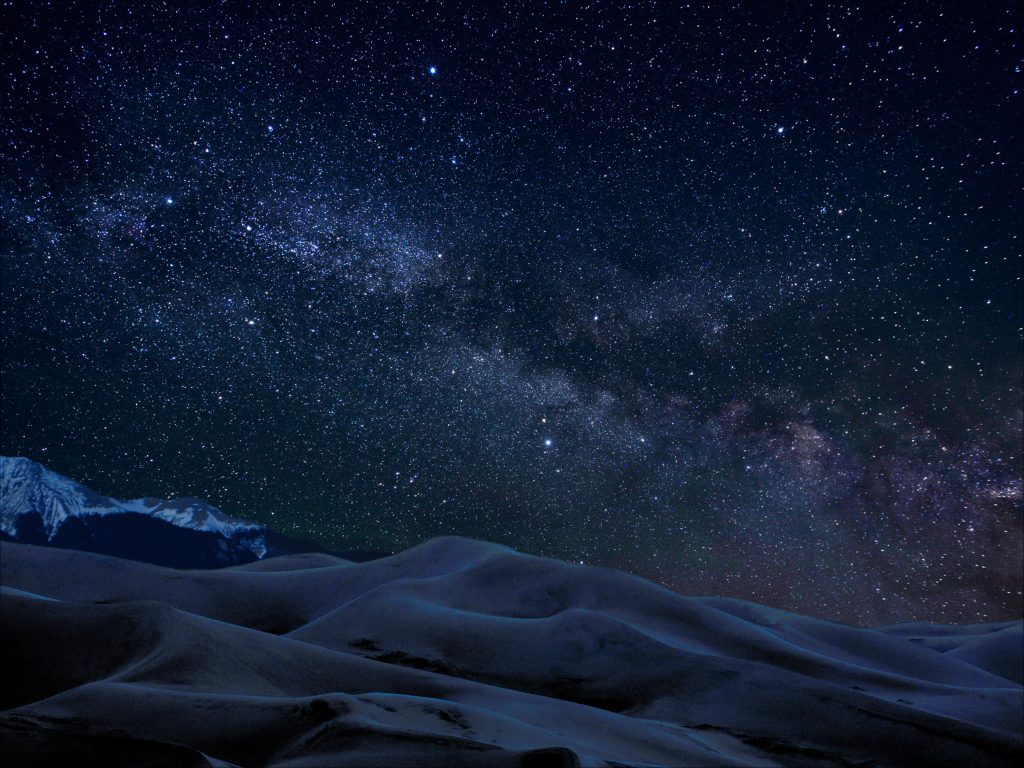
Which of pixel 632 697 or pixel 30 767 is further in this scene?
pixel 632 697

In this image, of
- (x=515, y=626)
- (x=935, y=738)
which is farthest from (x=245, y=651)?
(x=935, y=738)

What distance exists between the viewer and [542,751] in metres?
2.19

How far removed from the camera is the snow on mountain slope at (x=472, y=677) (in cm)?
265

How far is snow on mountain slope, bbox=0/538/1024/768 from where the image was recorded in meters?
2.65

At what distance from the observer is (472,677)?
19.4ft

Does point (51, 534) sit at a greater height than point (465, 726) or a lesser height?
lesser

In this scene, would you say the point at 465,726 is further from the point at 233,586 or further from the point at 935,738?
the point at 233,586

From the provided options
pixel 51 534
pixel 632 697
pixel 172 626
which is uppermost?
pixel 172 626

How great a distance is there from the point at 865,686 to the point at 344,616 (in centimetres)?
659

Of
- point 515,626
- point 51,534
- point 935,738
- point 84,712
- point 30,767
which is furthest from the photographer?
point 51,534

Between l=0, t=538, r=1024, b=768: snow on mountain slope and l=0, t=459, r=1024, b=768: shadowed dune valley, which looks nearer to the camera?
l=0, t=459, r=1024, b=768: shadowed dune valley

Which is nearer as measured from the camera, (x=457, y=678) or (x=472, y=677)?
(x=457, y=678)

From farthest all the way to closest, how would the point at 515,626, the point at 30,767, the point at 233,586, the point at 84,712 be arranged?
the point at 233,586
the point at 515,626
the point at 84,712
the point at 30,767

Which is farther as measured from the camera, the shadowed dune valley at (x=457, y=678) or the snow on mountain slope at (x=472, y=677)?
the snow on mountain slope at (x=472, y=677)
